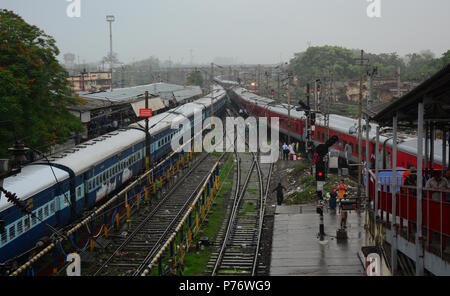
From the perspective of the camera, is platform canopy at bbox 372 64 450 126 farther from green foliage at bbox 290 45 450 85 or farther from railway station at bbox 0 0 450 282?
green foliage at bbox 290 45 450 85

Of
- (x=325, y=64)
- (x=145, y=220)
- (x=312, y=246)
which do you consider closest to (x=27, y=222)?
(x=145, y=220)

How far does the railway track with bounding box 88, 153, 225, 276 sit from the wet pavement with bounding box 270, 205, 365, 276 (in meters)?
3.99

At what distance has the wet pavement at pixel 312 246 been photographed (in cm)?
1320

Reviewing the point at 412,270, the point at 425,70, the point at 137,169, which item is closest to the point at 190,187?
the point at 137,169

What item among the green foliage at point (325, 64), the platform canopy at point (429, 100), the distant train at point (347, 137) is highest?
the green foliage at point (325, 64)

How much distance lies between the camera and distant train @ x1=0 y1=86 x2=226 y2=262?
13.1 meters

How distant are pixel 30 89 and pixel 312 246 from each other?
13.9 m

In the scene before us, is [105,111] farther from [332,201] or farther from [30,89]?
[332,201]

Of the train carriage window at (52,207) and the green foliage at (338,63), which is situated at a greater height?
the green foliage at (338,63)

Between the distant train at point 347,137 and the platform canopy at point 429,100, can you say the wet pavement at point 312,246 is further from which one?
the platform canopy at point 429,100

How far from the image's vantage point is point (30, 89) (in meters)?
21.6

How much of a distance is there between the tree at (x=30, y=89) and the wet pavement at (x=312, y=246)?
400 inches

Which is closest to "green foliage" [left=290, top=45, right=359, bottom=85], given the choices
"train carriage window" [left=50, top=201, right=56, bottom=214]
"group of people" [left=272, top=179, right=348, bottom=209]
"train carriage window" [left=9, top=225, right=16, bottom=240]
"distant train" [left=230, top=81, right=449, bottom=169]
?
"distant train" [left=230, top=81, right=449, bottom=169]

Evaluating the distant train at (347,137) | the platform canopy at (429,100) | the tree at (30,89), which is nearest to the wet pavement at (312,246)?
the distant train at (347,137)
